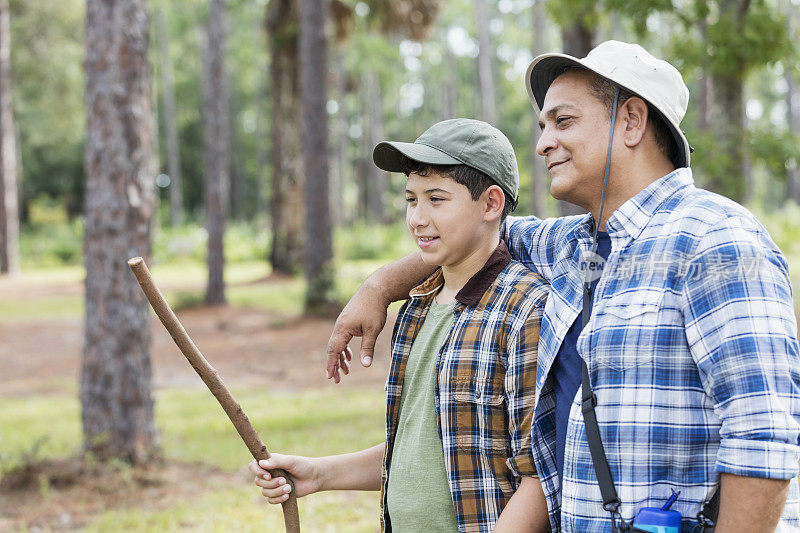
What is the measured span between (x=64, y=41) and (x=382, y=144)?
27.3 meters

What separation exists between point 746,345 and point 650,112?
0.61m

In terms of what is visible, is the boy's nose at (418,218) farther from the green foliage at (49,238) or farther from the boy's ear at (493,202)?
the green foliage at (49,238)

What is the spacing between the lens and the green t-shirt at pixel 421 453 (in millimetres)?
2115

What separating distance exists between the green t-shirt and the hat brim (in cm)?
62

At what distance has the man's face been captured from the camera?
1891mm

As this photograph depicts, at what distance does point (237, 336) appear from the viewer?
1292cm

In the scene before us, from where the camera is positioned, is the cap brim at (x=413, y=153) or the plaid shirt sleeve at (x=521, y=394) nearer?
the plaid shirt sleeve at (x=521, y=394)

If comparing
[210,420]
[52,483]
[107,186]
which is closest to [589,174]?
[107,186]

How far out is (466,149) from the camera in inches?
84.4

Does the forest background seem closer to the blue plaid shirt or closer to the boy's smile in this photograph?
the boy's smile

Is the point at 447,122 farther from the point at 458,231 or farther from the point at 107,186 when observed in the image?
the point at 107,186

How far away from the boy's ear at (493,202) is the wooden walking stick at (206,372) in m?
0.82

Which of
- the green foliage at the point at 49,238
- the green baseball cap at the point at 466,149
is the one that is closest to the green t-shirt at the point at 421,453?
the green baseball cap at the point at 466,149

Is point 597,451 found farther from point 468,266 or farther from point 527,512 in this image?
point 468,266
